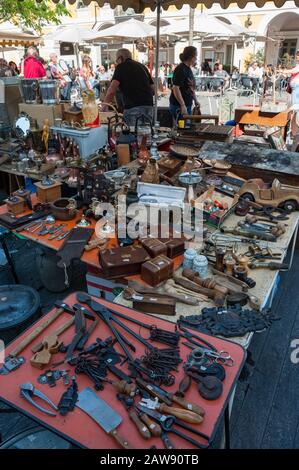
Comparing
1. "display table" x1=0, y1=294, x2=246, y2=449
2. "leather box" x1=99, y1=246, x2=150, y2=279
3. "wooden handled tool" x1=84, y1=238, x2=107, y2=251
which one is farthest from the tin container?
"wooden handled tool" x1=84, y1=238, x2=107, y2=251

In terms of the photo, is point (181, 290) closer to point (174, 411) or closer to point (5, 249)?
point (174, 411)

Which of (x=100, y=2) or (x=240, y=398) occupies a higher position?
(x=100, y=2)

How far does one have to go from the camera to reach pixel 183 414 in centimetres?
129

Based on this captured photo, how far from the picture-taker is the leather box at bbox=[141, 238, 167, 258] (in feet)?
7.38

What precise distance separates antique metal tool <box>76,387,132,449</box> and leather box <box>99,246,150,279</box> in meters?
0.85

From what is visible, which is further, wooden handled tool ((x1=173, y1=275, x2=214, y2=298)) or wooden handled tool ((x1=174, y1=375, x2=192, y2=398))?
wooden handled tool ((x1=173, y1=275, x2=214, y2=298))

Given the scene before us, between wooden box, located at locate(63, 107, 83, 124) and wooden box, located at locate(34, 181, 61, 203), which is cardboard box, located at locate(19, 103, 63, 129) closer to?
wooden box, located at locate(63, 107, 83, 124)

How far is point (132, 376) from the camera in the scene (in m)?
1.46

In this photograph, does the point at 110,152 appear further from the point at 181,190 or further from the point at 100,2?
the point at 100,2

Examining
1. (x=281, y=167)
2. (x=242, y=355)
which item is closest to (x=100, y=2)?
(x=281, y=167)

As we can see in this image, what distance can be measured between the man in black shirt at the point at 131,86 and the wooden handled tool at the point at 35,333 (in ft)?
12.2

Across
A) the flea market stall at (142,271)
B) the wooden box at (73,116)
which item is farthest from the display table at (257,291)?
the wooden box at (73,116)

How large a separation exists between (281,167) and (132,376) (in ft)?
8.98

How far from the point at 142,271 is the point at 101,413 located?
94 cm
